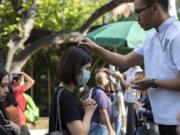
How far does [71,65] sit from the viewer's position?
4.52m

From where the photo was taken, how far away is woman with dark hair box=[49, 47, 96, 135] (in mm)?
4391

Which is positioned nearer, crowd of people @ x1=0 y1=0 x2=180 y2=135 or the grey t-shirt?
crowd of people @ x1=0 y1=0 x2=180 y2=135

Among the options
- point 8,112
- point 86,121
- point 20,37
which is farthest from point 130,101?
point 86,121

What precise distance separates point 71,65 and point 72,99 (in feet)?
0.88

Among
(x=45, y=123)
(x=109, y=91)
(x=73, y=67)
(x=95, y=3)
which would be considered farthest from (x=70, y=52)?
(x=95, y=3)

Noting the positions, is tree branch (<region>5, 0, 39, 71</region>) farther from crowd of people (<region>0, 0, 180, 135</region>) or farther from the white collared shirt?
the white collared shirt

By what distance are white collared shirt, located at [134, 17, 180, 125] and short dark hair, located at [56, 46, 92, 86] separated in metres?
0.61

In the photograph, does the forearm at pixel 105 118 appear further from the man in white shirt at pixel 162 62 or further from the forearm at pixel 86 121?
the man in white shirt at pixel 162 62

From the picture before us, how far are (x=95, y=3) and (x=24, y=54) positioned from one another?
19.6 ft

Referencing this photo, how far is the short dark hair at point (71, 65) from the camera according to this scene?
4492mm

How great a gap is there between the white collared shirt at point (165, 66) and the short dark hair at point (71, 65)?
0.61m

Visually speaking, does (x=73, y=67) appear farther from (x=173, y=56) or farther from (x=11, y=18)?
(x=11, y=18)

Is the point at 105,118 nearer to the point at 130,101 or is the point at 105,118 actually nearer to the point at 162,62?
the point at 130,101

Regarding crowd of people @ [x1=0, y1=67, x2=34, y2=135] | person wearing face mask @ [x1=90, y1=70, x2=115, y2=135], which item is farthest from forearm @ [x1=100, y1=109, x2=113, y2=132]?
crowd of people @ [x1=0, y1=67, x2=34, y2=135]
